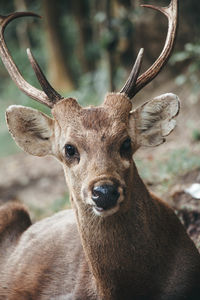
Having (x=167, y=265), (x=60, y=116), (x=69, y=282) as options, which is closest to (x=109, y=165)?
(x=60, y=116)

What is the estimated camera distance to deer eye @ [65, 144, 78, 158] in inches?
133

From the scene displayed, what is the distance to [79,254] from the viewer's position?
13.0 feet

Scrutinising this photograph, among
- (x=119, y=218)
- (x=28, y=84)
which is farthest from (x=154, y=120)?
(x=28, y=84)

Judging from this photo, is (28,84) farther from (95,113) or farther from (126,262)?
(126,262)

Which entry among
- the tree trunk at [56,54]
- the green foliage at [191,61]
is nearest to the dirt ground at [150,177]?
the green foliage at [191,61]

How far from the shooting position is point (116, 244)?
3.39m

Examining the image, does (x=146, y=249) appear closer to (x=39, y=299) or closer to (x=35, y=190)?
(x=39, y=299)

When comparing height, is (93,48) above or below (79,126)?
above

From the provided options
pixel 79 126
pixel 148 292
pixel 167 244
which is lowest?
pixel 148 292

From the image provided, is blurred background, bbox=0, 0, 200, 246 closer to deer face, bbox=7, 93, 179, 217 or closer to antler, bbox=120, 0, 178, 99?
deer face, bbox=7, 93, 179, 217

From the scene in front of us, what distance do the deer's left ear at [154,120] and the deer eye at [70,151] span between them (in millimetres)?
495

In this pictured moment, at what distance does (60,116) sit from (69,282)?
4.72ft

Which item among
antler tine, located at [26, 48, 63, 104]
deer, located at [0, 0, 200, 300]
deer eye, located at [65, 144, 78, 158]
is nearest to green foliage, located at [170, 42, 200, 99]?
deer, located at [0, 0, 200, 300]

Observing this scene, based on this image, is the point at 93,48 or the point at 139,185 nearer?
the point at 139,185
